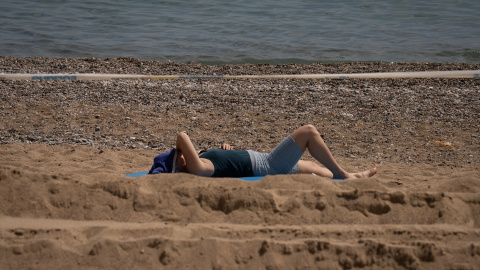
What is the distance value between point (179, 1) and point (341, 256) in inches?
654

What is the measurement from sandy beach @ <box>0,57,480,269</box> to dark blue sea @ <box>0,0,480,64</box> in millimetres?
3247

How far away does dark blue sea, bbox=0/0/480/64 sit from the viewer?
12641 millimetres

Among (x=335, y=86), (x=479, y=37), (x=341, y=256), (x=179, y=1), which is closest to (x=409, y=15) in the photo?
(x=479, y=37)

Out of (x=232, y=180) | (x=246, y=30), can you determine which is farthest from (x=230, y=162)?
(x=246, y=30)

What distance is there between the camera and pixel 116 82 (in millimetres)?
8414

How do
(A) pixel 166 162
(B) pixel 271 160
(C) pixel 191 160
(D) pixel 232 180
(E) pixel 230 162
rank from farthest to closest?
(B) pixel 271 160, (E) pixel 230 162, (A) pixel 166 162, (C) pixel 191 160, (D) pixel 232 180

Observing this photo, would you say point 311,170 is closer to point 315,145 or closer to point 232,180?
point 315,145

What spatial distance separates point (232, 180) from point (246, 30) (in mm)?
11771

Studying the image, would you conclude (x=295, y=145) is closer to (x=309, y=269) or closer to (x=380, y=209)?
(x=380, y=209)

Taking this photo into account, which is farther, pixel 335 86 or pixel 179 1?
pixel 179 1

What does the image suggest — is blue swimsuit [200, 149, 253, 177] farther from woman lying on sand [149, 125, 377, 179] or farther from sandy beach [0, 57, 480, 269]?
sandy beach [0, 57, 480, 269]

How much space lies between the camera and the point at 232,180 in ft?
12.4

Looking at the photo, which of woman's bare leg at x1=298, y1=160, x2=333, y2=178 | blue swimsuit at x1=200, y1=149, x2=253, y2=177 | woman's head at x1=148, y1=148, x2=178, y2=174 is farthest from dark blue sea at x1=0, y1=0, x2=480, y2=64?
woman's head at x1=148, y1=148, x2=178, y2=174

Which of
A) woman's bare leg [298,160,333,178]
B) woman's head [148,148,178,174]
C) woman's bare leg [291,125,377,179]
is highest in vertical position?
woman's bare leg [291,125,377,179]
